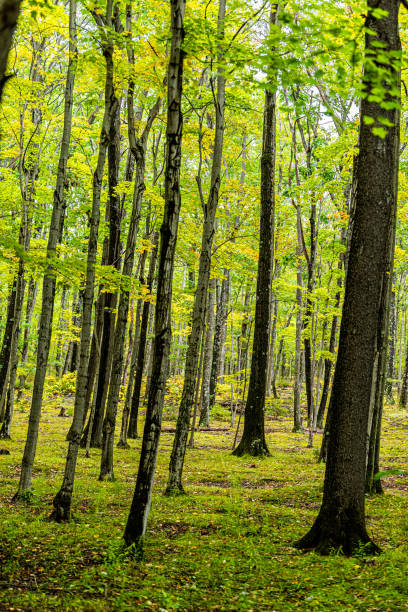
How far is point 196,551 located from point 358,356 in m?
3.11

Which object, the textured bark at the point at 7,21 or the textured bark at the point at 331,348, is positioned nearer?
the textured bark at the point at 7,21

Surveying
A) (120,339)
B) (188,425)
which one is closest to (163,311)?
(188,425)

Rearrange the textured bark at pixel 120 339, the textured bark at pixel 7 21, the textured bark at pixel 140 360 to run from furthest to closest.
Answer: the textured bark at pixel 140 360 → the textured bark at pixel 120 339 → the textured bark at pixel 7 21

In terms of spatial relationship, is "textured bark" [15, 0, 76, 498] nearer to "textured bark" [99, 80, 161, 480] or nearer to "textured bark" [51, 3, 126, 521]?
"textured bark" [51, 3, 126, 521]

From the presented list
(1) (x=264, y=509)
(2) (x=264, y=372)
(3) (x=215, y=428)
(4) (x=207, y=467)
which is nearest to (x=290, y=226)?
(3) (x=215, y=428)

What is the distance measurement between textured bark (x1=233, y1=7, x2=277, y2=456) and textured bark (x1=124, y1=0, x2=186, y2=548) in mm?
8315

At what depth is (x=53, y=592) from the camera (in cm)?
417

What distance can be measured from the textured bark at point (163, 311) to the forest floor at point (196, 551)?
1.91 feet

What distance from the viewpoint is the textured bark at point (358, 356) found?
5.69 m

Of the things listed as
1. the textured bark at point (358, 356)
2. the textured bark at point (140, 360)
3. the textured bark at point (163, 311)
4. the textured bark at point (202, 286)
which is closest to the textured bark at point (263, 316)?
the textured bark at point (140, 360)

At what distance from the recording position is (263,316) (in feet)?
44.4

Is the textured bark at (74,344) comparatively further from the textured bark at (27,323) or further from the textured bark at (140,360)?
the textured bark at (140,360)

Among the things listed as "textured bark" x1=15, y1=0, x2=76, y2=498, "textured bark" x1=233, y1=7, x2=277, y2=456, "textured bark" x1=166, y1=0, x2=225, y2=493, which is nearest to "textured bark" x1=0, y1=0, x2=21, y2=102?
"textured bark" x1=15, y1=0, x2=76, y2=498

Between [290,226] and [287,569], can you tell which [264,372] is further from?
[290,226]
